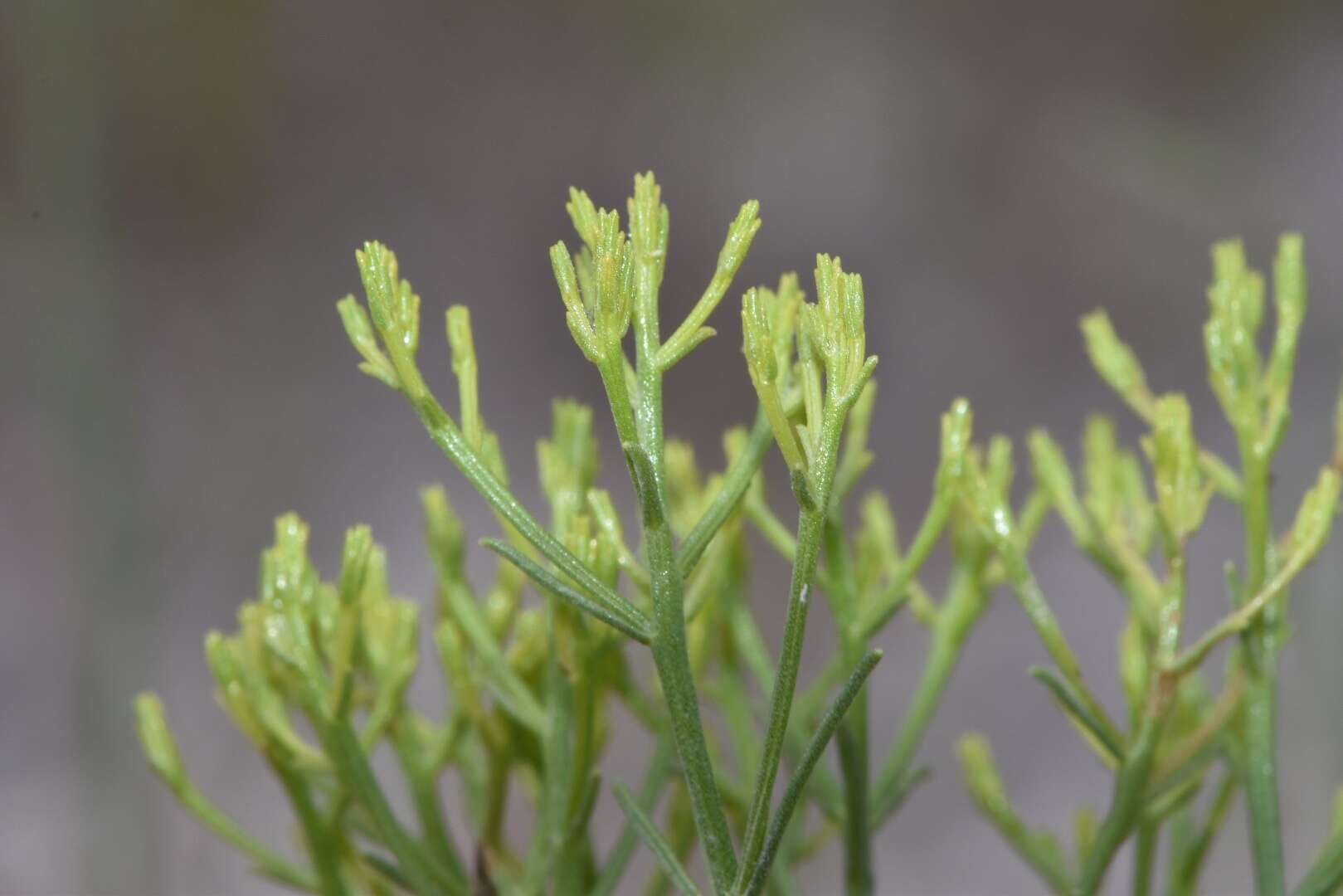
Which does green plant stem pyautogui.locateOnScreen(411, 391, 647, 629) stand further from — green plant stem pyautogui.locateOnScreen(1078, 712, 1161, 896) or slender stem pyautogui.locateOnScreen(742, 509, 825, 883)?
green plant stem pyautogui.locateOnScreen(1078, 712, 1161, 896)

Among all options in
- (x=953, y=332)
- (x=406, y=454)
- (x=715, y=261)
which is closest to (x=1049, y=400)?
(x=953, y=332)

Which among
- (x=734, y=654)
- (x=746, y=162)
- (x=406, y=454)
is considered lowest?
(x=734, y=654)

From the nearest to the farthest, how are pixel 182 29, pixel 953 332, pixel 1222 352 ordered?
pixel 1222 352, pixel 182 29, pixel 953 332

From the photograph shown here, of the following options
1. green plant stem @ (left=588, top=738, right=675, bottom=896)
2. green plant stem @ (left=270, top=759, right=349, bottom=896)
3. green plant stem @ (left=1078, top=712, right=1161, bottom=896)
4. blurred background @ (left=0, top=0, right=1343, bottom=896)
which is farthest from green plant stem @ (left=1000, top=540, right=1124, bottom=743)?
blurred background @ (left=0, top=0, right=1343, bottom=896)

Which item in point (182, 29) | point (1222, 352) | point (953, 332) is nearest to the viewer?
point (1222, 352)

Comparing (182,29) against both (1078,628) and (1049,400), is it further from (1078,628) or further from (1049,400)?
(1078,628)

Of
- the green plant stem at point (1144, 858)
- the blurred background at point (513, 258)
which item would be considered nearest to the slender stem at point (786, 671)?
the green plant stem at point (1144, 858)
